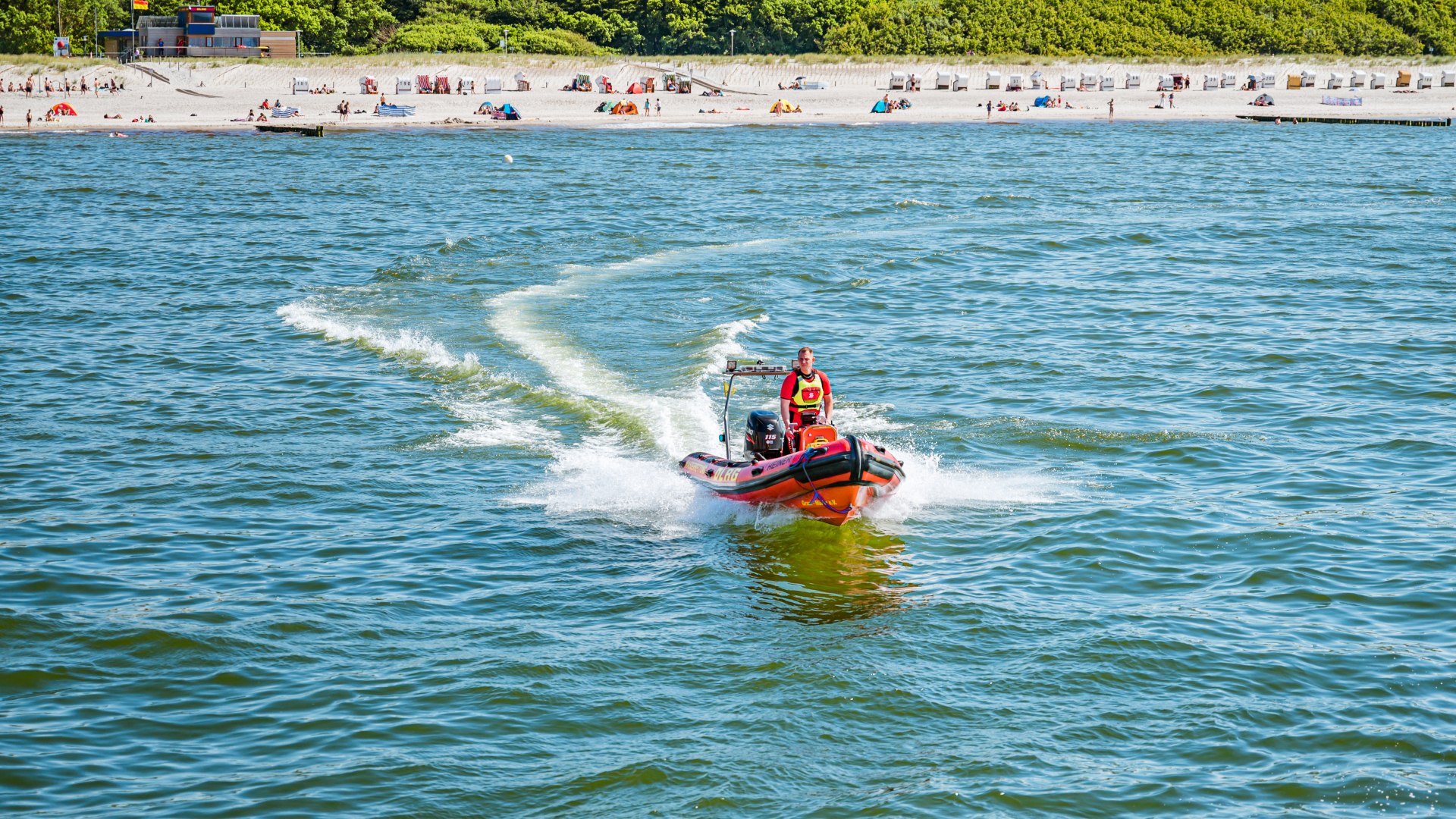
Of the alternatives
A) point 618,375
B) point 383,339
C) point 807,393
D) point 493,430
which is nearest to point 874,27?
point 383,339

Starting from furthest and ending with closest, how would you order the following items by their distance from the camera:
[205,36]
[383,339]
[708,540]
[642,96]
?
[205,36] → [642,96] → [383,339] → [708,540]

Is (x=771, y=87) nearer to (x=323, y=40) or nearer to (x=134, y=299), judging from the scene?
(x=323, y=40)

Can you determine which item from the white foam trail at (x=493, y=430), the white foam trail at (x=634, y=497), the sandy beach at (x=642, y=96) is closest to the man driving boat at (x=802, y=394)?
the white foam trail at (x=634, y=497)

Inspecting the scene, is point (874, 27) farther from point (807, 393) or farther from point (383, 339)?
point (807, 393)

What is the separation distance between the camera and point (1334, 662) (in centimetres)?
1251

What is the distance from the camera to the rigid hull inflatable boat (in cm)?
1530

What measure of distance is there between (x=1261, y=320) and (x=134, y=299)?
22.8m

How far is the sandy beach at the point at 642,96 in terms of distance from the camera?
80562mm

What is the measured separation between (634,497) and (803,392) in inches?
99.4

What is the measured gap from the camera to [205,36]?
305ft

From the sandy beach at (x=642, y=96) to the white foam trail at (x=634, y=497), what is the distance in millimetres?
64997

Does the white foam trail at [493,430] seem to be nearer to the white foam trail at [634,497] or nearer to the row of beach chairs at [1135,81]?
the white foam trail at [634,497]

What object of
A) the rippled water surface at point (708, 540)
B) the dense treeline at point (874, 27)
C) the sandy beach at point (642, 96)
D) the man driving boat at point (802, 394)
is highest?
the dense treeline at point (874, 27)

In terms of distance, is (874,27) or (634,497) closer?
(634,497)
